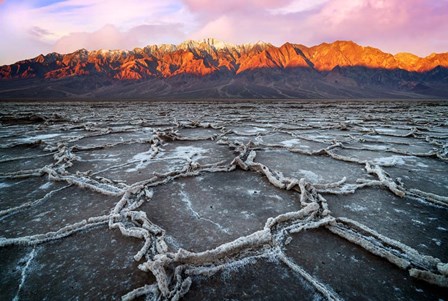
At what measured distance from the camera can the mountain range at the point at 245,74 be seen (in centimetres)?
9225

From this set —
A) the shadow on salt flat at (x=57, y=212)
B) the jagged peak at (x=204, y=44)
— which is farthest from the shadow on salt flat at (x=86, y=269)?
the jagged peak at (x=204, y=44)

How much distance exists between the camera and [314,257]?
2029mm

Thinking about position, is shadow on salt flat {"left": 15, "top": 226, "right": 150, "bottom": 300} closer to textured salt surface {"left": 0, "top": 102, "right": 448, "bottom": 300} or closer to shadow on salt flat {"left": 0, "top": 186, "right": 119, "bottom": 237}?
textured salt surface {"left": 0, "top": 102, "right": 448, "bottom": 300}

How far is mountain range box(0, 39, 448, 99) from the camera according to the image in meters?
92.2

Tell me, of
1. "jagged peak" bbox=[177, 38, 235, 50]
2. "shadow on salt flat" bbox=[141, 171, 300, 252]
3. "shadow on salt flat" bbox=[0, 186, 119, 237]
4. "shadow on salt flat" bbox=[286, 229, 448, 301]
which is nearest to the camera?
"shadow on salt flat" bbox=[286, 229, 448, 301]

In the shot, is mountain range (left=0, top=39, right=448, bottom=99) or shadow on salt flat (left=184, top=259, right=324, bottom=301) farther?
mountain range (left=0, top=39, right=448, bottom=99)

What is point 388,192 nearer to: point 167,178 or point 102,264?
point 167,178

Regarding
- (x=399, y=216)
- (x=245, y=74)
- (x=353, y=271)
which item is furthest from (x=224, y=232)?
(x=245, y=74)

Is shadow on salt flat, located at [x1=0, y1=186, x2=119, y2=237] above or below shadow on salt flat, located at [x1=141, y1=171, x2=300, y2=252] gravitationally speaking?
below

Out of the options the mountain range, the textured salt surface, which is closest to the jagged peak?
the mountain range

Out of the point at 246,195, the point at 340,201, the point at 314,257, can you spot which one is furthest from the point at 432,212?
the point at 246,195

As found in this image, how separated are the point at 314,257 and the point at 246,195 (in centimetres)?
131

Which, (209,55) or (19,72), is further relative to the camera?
(209,55)

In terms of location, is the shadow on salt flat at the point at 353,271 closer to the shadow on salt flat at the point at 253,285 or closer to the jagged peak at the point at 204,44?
the shadow on salt flat at the point at 253,285
